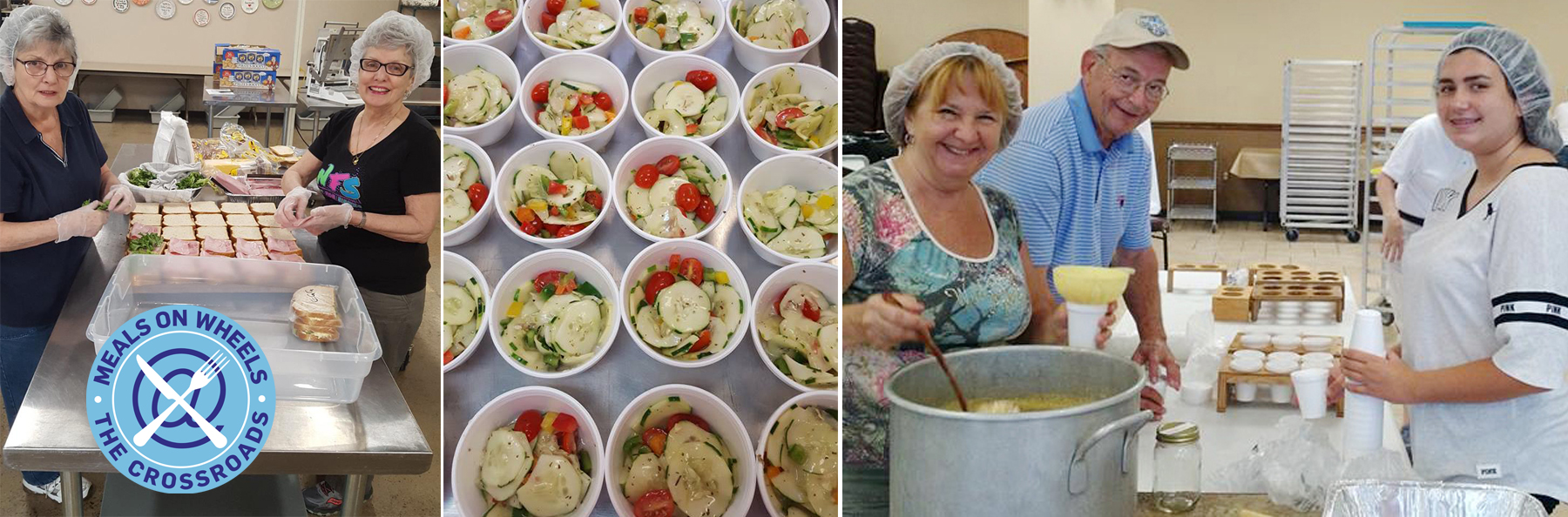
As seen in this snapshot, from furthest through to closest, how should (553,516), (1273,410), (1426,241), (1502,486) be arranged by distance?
(1273,410)
(1426,241)
(1502,486)
(553,516)

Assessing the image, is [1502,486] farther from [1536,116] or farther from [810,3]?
[810,3]

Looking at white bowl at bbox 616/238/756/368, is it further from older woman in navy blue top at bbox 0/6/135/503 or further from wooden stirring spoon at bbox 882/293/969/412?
→ older woman in navy blue top at bbox 0/6/135/503

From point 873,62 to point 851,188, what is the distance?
172 mm

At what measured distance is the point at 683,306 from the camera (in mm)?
1312

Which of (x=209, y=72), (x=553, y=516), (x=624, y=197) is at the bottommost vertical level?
(x=553, y=516)

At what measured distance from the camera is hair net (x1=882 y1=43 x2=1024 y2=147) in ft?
5.90

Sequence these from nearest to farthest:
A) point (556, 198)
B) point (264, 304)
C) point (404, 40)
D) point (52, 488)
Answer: point (556, 198) < point (404, 40) < point (264, 304) < point (52, 488)

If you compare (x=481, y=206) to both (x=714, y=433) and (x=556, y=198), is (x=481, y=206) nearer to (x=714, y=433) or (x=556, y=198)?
(x=556, y=198)

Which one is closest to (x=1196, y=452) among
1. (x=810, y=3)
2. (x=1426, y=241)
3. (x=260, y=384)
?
(x=1426, y=241)

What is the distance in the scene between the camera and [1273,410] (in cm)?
205

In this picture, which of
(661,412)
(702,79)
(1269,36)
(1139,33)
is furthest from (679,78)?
(1269,36)

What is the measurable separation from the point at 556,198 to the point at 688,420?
26cm

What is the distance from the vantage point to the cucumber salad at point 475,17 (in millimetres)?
1308

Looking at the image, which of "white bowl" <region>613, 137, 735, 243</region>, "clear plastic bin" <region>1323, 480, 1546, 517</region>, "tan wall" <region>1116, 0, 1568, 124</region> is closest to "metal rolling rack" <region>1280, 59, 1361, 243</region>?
"tan wall" <region>1116, 0, 1568, 124</region>
